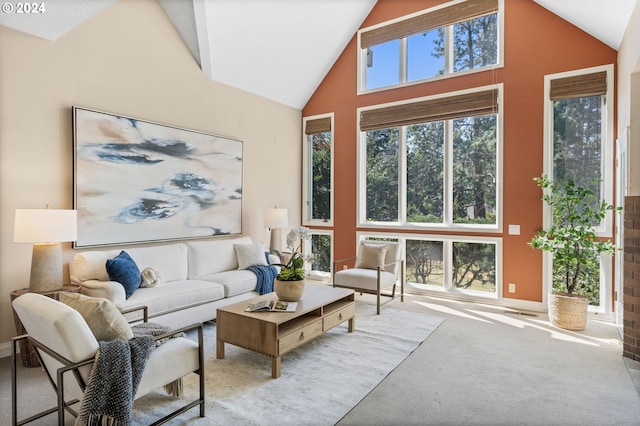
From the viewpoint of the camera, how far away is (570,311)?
3842 millimetres

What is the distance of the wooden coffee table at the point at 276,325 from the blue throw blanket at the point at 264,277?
959 millimetres

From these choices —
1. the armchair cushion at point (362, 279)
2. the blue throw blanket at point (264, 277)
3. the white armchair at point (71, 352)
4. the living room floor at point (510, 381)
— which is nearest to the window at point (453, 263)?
the armchair cushion at point (362, 279)

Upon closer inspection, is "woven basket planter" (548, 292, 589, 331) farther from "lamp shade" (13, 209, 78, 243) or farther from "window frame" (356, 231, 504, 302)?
"lamp shade" (13, 209, 78, 243)

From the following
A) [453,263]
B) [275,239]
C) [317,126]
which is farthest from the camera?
[317,126]

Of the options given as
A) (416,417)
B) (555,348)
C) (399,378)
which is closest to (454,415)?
(416,417)

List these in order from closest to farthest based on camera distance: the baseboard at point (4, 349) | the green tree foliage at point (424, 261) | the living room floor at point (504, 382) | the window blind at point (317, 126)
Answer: the living room floor at point (504, 382)
the baseboard at point (4, 349)
the green tree foliage at point (424, 261)
the window blind at point (317, 126)

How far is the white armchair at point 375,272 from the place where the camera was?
4527mm

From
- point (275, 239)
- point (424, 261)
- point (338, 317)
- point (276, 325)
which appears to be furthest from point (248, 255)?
point (424, 261)

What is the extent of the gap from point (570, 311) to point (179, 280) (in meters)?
4.36

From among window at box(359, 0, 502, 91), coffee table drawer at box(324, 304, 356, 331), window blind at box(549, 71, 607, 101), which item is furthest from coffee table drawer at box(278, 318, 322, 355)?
window at box(359, 0, 502, 91)

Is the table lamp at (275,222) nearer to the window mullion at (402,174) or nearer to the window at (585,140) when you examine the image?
the window mullion at (402,174)

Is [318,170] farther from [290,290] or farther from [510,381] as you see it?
[510,381]

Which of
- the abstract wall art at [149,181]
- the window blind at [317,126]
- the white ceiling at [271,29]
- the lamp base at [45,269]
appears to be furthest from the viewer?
Result: the window blind at [317,126]

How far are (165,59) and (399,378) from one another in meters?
4.51
